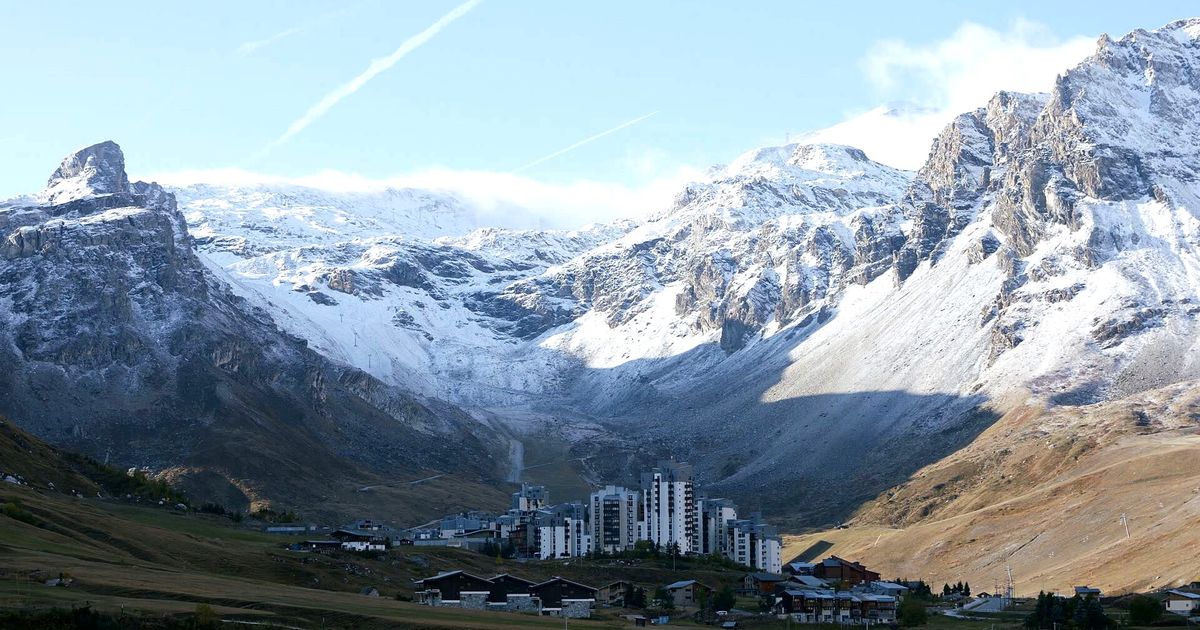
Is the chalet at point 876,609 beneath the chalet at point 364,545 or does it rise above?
beneath

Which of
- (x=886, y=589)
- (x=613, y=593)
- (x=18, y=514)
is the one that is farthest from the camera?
(x=886, y=589)

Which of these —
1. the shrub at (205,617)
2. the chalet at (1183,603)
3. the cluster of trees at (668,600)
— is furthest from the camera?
the cluster of trees at (668,600)

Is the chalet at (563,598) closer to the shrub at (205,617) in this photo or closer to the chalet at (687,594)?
the chalet at (687,594)

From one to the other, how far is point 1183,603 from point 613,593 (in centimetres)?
5702

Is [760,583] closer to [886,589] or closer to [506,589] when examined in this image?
[886,589]

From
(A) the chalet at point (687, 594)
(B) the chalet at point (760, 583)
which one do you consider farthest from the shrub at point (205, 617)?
(B) the chalet at point (760, 583)

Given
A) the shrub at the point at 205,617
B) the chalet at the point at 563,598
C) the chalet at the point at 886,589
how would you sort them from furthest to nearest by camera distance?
the chalet at the point at 886,589
the chalet at the point at 563,598
the shrub at the point at 205,617

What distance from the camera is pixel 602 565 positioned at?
641 feet

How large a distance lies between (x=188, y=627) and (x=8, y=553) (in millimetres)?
32706

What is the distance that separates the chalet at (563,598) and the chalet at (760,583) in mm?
27809

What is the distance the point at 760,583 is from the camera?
174000 mm

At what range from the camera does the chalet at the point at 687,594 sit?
160 metres

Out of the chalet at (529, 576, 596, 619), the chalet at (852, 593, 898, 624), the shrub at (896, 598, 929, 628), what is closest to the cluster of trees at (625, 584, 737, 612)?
the chalet at (529, 576, 596, 619)

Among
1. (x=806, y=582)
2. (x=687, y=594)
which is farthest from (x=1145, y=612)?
(x=687, y=594)
